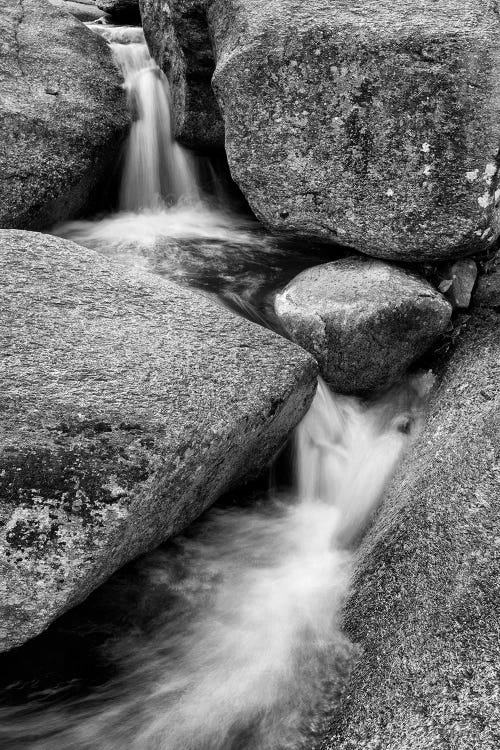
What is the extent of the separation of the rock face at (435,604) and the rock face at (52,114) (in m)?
4.48

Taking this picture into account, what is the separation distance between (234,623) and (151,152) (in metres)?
5.48

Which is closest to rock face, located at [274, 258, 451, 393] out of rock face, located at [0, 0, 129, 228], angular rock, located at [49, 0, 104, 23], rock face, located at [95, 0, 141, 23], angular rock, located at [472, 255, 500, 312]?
angular rock, located at [472, 255, 500, 312]

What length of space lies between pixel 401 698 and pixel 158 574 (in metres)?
1.72

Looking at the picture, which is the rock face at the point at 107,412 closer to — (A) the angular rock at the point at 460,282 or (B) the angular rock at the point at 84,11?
(A) the angular rock at the point at 460,282

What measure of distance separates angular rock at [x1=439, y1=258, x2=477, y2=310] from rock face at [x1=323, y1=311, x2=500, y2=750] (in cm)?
113

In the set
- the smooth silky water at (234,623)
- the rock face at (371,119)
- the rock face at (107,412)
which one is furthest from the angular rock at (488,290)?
the rock face at (107,412)

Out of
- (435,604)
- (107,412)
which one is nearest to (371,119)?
(107,412)

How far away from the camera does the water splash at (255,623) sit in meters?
2.85

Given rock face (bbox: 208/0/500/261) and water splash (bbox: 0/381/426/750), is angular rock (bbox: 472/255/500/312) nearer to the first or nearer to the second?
rock face (bbox: 208/0/500/261)

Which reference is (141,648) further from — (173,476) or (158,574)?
(173,476)

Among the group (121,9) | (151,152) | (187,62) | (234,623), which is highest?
(121,9)

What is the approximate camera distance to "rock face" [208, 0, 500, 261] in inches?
172

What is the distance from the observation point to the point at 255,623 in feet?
11.2

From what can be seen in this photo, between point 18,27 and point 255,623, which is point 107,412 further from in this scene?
point 18,27
